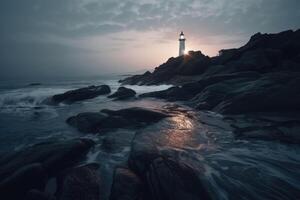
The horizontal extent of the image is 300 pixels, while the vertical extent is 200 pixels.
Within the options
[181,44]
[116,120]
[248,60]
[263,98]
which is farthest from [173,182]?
[181,44]

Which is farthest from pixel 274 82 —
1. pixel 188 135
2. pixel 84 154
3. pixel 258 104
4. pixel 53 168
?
pixel 53 168

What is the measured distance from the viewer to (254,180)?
17.0 feet

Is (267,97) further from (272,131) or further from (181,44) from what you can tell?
(181,44)

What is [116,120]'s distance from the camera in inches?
402

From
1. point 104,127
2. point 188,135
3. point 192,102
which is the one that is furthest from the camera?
point 192,102

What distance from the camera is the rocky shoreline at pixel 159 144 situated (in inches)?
186

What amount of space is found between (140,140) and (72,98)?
15.4m

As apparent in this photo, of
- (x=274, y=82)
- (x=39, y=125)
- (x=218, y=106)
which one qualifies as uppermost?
(x=274, y=82)

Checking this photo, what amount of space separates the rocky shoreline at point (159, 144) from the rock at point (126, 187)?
2cm

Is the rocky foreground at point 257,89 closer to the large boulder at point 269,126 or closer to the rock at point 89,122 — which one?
the large boulder at point 269,126

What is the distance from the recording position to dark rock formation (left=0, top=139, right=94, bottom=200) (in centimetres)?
495

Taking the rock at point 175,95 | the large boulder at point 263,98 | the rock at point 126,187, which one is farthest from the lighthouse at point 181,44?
the rock at point 126,187

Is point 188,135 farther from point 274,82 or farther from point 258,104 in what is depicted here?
point 274,82

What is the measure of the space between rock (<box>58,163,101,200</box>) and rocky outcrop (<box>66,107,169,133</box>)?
4144 millimetres
